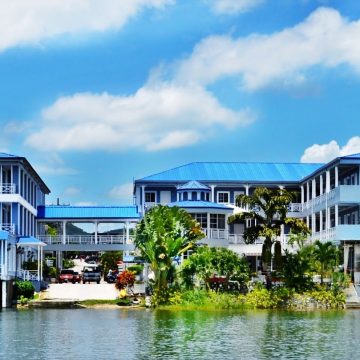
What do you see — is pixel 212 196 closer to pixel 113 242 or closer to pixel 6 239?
pixel 113 242

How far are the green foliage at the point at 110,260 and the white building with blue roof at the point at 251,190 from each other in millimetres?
9170

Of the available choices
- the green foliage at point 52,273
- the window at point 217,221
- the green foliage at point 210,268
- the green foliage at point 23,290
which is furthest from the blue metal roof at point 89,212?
the green foliage at point 210,268

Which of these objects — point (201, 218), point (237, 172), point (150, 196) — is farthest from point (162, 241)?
point (237, 172)

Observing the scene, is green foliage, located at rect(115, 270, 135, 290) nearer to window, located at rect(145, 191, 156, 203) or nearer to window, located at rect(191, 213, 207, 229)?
window, located at rect(191, 213, 207, 229)

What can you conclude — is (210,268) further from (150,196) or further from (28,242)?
(150,196)

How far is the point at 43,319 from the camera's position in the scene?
4169 centimetres

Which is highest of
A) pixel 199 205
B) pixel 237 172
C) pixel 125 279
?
pixel 237 172

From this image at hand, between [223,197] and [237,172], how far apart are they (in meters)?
2.68

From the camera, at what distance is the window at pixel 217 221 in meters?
64.6

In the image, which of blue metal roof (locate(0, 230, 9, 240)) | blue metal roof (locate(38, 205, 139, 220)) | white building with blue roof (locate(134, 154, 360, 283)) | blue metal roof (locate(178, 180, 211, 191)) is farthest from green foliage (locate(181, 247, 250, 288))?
blue metal roof (locate(38, 205, 139, 220))

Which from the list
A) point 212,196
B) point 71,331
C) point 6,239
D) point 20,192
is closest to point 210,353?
point 71,331

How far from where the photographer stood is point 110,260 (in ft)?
266

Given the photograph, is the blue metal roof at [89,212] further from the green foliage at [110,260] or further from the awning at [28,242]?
the awning at [28,242]

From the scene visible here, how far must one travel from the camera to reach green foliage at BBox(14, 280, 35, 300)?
5294cm
